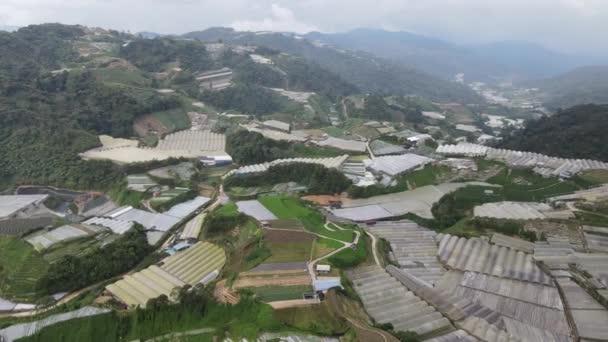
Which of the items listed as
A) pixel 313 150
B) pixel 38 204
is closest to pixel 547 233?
pixel 313 150

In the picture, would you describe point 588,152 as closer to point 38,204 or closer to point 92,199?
point 92,199

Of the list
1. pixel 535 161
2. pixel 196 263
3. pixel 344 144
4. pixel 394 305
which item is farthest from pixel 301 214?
pixel 535 161

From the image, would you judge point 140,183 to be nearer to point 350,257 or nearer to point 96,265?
point 96,265

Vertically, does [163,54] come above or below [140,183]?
above

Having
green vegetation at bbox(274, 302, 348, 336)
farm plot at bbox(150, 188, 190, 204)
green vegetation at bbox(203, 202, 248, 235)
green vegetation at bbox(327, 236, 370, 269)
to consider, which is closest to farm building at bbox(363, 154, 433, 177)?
green vegetation at bbox(327, 236, 370, 269)

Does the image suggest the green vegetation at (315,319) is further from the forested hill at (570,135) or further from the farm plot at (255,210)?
the forested hill at (570,135)
